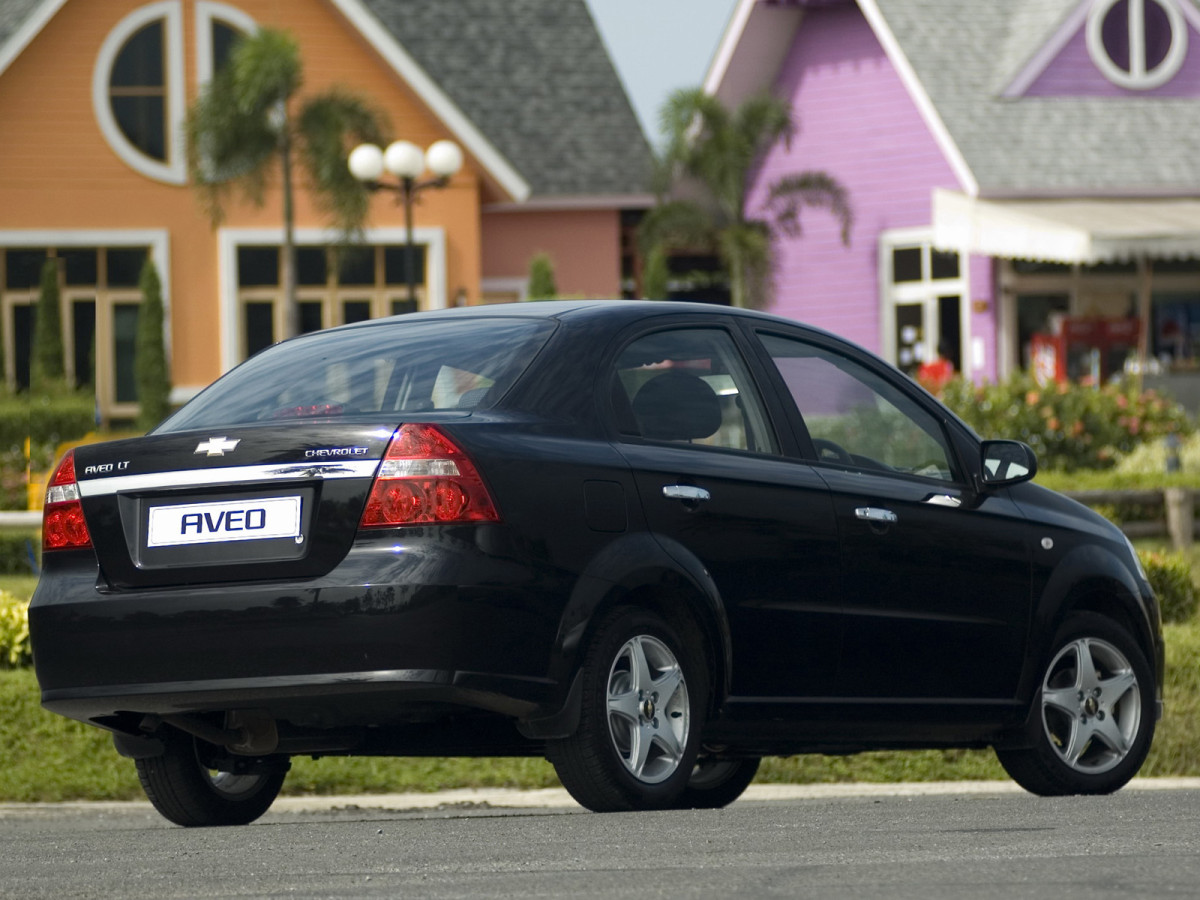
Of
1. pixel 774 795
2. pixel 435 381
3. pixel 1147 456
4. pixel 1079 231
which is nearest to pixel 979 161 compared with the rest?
pixel 1079 231

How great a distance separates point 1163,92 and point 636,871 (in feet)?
99.5

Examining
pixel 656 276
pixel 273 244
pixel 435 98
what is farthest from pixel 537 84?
pixel 273 244

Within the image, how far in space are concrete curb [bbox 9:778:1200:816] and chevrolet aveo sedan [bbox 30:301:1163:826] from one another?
3.72 ft

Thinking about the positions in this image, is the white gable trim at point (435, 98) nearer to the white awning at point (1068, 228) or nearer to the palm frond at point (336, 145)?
the palm frond at point (336, 145)

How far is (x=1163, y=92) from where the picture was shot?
34.3 m

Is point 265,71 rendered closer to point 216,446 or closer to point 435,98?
point 435,98

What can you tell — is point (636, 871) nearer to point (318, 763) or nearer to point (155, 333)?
point (318, 763)

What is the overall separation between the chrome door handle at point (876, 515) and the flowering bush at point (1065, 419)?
15.1m

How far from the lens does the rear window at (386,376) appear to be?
695 cm

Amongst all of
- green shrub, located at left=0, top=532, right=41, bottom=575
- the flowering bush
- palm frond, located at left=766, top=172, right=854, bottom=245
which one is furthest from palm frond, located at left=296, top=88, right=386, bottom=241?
green shrub, located at left=0, top=532, right=41, bottom=575

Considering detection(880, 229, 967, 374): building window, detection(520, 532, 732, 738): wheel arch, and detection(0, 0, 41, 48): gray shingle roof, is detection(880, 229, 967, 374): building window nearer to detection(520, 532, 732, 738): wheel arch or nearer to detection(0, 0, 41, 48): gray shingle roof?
detection(0, 0, 41, 48): gray shingle roof

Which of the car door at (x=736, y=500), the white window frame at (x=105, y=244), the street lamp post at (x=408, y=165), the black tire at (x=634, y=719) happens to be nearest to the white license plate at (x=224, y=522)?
the black tire at (x=634, y=719)

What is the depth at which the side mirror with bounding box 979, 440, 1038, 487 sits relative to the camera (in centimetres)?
810

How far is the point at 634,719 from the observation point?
685 cm
